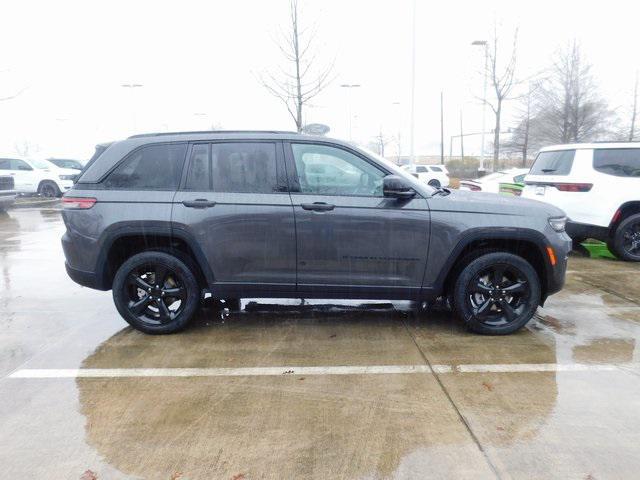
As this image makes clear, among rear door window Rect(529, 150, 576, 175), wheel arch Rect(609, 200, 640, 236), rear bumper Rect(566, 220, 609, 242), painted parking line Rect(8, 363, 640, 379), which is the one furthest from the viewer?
rear door window Rect(529, 150, 576, 175)

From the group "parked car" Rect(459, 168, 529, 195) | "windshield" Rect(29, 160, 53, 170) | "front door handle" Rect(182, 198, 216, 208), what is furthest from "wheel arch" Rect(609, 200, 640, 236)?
"windshield" Rect(29, 160, 53, 170)

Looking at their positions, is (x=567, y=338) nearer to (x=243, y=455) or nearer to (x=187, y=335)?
(x=243, y=455)

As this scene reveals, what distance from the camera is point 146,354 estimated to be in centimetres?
417

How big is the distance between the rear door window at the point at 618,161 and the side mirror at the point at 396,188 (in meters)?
A: 4.68

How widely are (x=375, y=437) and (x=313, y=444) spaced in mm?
368

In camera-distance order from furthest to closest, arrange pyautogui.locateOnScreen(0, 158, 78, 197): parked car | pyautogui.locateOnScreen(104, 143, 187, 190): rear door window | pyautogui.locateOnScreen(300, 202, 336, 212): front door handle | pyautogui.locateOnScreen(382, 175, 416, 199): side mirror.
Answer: pyautogui.locateOnScreen(0, 158, 78, 197): parked car → pyautogui.locateOnScreen(104, 143, 187, 190): rear door window → pyautogui.locateOnScreen(300, 202, 336, 212): front door handle → pyautogui.locateOnScreen(382, 175, 416, 199): side mirror

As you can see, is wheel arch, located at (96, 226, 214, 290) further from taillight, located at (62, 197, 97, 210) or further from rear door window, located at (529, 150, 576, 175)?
rear door window, located at (529, 150, 576, 175)

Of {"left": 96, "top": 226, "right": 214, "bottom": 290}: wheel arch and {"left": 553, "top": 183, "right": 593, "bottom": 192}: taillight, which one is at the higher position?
{"left": 553, "top": 183, "right": 593, "bottom": 192}: taillight

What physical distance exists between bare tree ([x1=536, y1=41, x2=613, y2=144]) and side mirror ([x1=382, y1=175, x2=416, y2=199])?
25360mm

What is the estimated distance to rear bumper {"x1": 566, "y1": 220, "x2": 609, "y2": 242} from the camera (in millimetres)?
7508

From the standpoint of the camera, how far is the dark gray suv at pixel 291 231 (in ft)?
14.2

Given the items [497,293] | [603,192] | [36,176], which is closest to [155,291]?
[497,293]

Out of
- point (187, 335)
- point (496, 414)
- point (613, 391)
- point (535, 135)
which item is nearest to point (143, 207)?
point (187, 335)

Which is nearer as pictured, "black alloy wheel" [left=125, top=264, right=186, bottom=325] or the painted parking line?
the painted parking line
